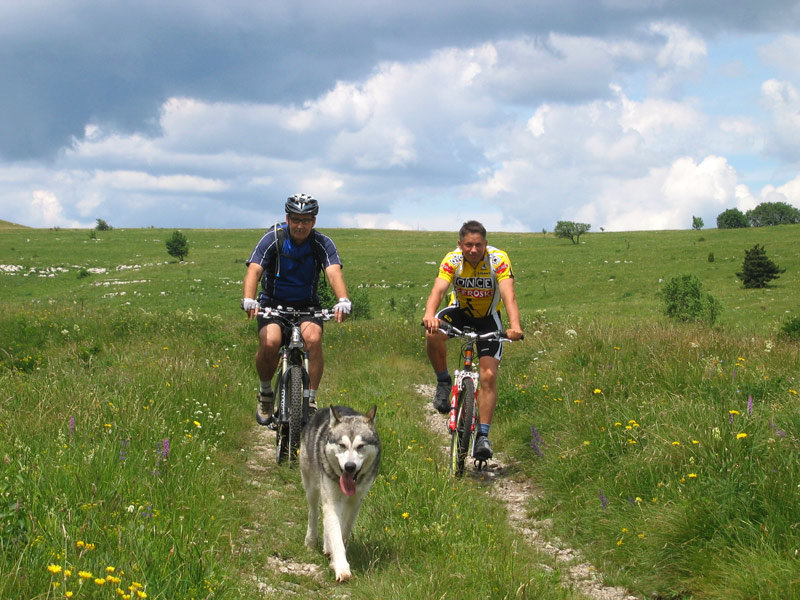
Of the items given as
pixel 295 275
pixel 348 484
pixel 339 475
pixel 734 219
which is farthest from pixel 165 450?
pixel 734 219

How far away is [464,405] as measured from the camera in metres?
7.30

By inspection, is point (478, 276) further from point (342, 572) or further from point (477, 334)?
point (342, 572)

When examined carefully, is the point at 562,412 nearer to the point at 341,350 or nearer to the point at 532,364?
the point at 532,364

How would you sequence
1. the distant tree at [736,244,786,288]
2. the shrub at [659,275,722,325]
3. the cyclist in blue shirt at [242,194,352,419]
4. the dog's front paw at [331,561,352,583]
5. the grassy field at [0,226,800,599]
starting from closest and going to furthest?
the grassy field at [0,226,800,599]
the dog's front paw at [331,561,352,583]
the cyclist in blue shirt at [242,194,352,419]
the shrub at [659,275,722,325]
the distant tree at [736,244,786,288]

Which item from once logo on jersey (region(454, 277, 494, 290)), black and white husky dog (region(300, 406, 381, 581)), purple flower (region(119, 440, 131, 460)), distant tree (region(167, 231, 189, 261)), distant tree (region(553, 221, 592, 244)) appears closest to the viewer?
black and white husky dog (region(300, 406, 381, 581))

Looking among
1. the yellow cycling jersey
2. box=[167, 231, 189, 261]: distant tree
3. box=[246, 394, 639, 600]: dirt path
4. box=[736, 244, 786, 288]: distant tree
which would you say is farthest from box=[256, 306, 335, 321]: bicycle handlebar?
box=[167, 231, 189, 261]: distant tree

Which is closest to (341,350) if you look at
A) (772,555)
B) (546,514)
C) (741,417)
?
(546,514)

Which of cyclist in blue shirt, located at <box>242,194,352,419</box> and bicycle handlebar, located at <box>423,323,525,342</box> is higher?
cyclist in blue shirt, located at <box>242,194,352,419</box>

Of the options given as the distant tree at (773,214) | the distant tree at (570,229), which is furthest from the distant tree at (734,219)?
the distant tree at (570,229)

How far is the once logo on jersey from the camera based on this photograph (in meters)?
7.46

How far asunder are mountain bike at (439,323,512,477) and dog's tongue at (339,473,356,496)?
2.61 metres

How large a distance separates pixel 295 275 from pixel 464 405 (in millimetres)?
2285

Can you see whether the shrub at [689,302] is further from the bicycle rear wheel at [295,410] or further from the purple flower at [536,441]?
the bicycle rear wheel at [295,410]

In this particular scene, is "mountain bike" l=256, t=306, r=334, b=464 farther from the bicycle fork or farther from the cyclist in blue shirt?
the bicycle fork
